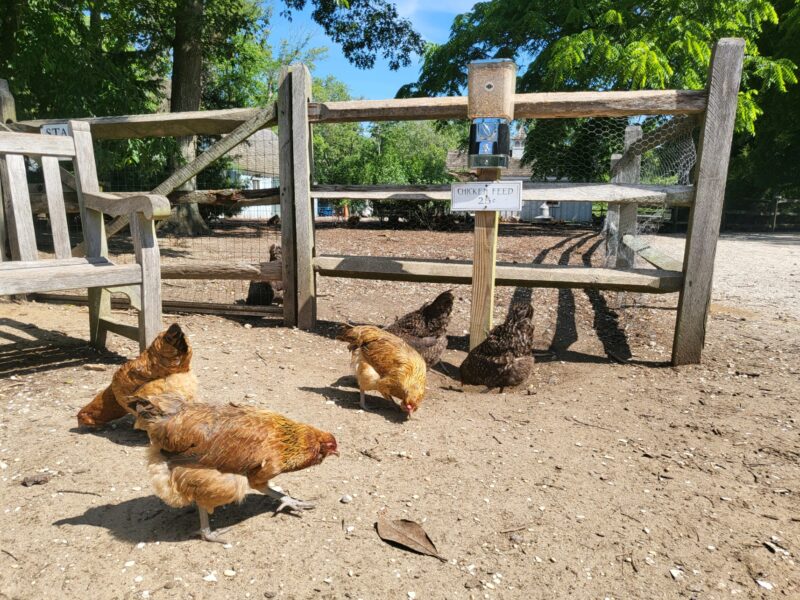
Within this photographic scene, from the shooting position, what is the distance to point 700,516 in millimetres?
2336

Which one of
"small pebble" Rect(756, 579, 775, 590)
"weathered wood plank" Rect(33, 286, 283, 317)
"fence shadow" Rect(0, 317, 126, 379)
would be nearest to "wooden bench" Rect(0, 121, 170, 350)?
"fence shadow" Rect(0, 317, 126, 379)

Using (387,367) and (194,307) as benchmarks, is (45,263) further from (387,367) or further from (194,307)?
(387,367)

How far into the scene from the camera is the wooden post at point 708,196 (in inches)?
149

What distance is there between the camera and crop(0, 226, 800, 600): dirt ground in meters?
1.94

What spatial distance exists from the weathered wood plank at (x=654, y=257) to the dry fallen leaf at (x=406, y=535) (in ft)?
11.7

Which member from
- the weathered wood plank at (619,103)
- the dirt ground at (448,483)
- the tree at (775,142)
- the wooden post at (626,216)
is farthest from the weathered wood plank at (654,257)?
the tree at (775,142)

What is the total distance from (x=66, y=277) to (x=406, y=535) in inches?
94.1

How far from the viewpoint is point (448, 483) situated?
2582mm

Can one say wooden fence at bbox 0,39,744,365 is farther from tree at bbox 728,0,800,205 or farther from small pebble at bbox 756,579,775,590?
tree at bbox 728,0,800,205

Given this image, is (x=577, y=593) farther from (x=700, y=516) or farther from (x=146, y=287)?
(x=146, y=287)

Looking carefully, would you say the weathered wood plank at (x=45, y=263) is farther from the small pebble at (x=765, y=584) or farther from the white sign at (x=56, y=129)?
the small pebble at (x=765, y=584)

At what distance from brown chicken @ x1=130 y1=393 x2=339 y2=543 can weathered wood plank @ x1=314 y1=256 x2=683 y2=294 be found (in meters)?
2.52

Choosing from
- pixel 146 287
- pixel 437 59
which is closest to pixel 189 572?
pixel 146 287

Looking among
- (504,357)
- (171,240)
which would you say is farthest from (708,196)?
(171,240)
